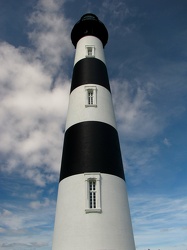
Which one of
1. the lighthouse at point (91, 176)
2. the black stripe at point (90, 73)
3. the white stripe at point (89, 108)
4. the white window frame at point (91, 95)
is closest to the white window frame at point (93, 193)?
the lighthouse at point (91, 176)

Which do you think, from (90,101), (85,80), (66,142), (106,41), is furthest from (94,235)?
(106,41)

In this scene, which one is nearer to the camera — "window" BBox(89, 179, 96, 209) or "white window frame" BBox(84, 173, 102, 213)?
"white window frame" BBox(84, 173, 102, 213)

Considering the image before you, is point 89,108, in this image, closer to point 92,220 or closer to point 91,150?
point 91,150

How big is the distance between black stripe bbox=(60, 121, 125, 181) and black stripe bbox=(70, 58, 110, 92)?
326cm

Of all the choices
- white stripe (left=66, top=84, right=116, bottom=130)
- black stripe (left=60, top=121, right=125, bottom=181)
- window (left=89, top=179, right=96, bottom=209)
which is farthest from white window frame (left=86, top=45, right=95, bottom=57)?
window (left=89, top=179, right=96, bottom=209)

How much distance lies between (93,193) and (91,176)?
83 centimetres

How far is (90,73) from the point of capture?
16516 millimetres

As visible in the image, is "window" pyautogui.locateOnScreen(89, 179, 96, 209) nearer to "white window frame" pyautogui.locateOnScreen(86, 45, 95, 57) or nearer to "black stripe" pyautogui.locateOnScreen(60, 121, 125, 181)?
"black stripe" pyautogui.locateOnScreen(60, 121, 125, 181)

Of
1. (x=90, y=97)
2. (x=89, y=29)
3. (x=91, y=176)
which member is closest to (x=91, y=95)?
(x=90, y=97)

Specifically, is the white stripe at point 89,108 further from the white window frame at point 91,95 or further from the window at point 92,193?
the window at point 92,193

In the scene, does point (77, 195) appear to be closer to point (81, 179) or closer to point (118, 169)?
point (81, 179)

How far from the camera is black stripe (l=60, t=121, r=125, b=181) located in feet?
42.6

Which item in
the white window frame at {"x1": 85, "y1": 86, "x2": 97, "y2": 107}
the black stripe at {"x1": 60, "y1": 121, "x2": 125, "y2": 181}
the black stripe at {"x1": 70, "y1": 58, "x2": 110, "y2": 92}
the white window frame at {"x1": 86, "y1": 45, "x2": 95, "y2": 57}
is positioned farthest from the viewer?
the white window frame at {"x1": 86, "y1": 45, "x2": 95, "y2": 57}

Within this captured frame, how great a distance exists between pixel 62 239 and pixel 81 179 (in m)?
2.86
